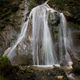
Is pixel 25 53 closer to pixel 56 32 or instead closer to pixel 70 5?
pixel 56 32

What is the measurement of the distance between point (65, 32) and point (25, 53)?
2.72 meters

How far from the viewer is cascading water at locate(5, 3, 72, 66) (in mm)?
13134

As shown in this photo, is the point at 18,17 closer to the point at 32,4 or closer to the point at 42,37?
the point at 32,4

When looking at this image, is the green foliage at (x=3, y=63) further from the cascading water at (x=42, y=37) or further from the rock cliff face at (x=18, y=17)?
the rock cliff face at (x=18, y=17)

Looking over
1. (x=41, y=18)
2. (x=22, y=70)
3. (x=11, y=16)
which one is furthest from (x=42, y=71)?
(x=11, y=16)

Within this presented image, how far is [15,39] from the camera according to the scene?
14922 mm

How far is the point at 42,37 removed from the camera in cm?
1384

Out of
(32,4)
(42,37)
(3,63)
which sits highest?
(32,4)

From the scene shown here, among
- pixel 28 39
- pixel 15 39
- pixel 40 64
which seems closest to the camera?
pixel 40 64

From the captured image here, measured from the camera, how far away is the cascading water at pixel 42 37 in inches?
517

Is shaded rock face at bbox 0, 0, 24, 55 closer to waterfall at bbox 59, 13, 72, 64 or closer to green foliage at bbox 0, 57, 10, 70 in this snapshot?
waterfall at bbox 59, 13, 72, 64

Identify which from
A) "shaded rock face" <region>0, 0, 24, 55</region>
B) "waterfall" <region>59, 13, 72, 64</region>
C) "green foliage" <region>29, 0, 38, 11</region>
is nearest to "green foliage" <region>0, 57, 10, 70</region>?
"waterfall" <region>59, 13, 72, 64</region>

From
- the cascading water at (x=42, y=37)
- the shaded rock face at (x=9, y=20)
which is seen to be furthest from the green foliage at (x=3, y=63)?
the shaded rock face at (x=9, y=20)

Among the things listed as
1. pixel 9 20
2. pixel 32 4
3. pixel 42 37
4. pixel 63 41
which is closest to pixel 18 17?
pixel 9 20
